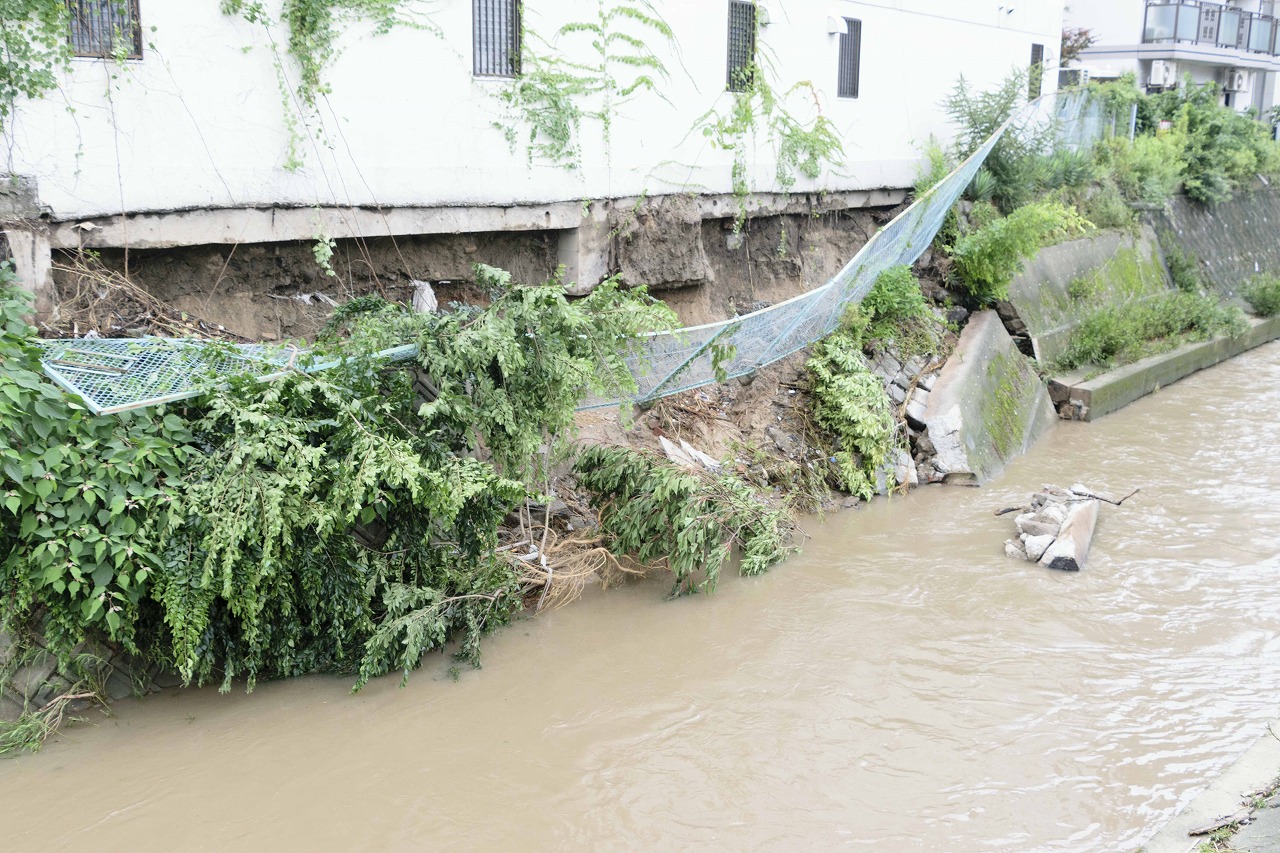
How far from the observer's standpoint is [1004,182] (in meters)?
12.1

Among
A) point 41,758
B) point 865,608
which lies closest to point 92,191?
point 41,758

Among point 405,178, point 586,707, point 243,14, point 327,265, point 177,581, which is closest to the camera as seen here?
point 177,581

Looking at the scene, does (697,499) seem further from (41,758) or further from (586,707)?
(41,758)

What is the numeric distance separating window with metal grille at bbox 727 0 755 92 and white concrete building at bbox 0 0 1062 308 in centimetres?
3

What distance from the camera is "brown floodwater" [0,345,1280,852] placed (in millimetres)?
4523

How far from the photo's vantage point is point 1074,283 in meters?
12.3

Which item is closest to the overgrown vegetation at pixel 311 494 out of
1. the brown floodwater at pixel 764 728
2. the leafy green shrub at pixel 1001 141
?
the brown floodwater at pixel 764 728

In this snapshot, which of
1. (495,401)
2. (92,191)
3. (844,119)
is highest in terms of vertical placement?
(844,119)

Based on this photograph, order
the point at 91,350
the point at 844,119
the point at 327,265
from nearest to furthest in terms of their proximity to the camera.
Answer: the point at 91,350 → the point at 327,265 → the point at 844,119

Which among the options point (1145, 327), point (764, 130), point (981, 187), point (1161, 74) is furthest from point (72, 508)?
point (1161, 74)

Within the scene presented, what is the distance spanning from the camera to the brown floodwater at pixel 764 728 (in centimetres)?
452

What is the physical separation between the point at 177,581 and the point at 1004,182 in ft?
33.8

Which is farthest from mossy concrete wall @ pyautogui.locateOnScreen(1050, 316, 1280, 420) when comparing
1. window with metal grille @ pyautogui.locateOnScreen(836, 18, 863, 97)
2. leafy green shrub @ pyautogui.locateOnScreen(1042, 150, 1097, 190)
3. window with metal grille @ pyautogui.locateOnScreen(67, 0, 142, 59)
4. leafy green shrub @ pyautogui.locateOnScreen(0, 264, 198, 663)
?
window with metal grille @ pyautogui.locateOnScreen(67, 0, 142, 59)

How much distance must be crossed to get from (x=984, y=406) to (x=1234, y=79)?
22.4m
